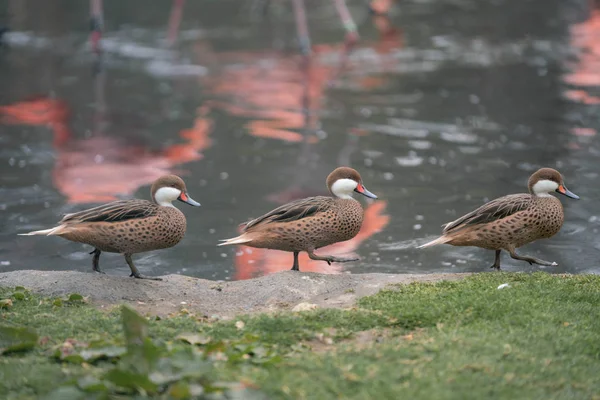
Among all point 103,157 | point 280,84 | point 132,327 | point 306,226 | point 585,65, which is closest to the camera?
point 132,327

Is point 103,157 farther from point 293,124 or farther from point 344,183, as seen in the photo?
point 344,183

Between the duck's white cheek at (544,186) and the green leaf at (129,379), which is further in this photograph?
the duck's white cheek at (544,186)

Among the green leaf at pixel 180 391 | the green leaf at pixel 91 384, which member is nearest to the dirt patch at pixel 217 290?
the green leaf at pixel 91 384

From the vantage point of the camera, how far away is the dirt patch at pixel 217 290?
5.92 metres

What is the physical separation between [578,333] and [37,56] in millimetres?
14051

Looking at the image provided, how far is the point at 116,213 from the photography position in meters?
6.17

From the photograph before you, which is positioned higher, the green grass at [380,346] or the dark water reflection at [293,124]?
the green grass at [380,346]

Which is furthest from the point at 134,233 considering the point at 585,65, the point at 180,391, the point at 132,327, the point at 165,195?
the point at 585,65

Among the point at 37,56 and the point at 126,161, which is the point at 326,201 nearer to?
the point at 126,161

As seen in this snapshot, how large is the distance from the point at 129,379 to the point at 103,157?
749 centimetres

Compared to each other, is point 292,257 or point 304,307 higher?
point 304,307

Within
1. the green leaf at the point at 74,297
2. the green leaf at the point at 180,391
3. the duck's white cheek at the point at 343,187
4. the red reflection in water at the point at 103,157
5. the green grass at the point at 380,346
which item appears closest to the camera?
the green leaf at the point at 180,391

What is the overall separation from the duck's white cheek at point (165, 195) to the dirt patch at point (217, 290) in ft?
1.70

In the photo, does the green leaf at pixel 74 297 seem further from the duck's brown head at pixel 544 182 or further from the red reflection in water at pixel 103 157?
the red reflection in water at pixel 103 157
